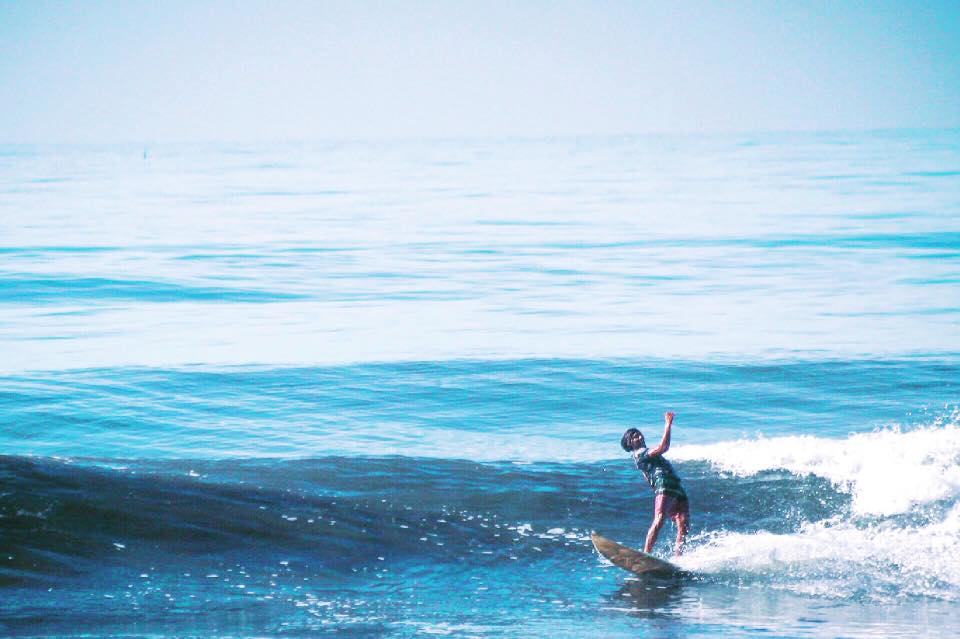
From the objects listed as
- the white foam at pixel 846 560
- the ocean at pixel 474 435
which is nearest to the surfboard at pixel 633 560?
the ocean at pixel 474 435

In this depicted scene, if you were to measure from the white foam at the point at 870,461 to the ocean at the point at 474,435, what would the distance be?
2.1 inches

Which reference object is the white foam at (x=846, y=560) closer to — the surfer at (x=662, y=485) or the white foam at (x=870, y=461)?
the surfer at (x=662, y=485)

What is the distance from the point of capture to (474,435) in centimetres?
1553

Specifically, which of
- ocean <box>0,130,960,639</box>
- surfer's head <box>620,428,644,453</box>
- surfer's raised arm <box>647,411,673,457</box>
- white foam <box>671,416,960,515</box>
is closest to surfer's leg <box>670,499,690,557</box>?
ocean <box>0,130,960,639</box>

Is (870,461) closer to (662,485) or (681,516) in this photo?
(681,516)

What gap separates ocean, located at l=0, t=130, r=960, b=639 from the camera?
8.92 meters

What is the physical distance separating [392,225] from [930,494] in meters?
37.4

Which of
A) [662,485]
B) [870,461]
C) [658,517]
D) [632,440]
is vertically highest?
[632,440]

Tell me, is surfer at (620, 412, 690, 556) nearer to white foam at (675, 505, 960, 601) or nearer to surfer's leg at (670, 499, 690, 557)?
surfer's leg at (670, 499, 690, 557)

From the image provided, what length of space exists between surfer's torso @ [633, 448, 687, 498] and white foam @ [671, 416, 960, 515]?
2630mm

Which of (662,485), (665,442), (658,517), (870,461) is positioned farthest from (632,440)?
(870,461)

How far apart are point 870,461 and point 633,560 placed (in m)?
4.78

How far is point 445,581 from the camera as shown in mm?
9492

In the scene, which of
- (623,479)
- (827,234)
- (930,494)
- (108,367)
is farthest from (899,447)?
(827,234)
